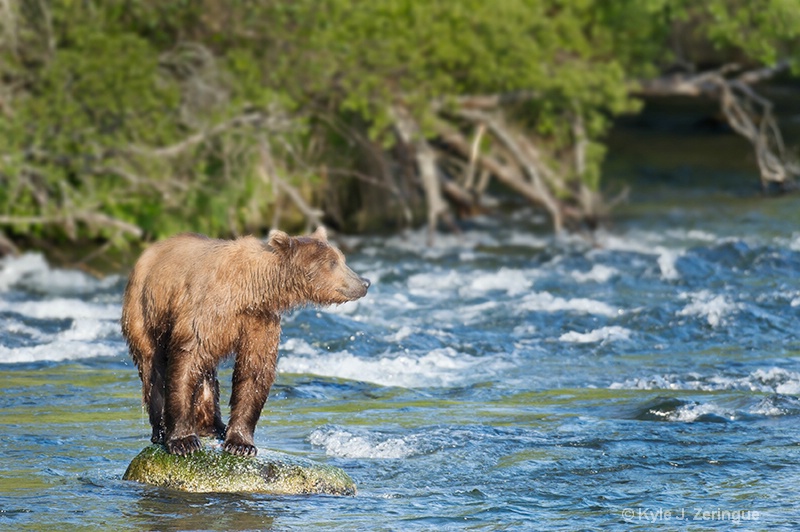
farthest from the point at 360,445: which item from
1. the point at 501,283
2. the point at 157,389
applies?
the point at 501,283

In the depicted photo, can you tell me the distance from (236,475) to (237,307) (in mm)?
881

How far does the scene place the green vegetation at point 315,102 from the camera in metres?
16.2

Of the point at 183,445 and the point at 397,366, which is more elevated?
the point at 183,445

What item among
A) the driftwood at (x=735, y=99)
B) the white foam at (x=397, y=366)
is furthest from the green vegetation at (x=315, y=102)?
the white foam at (x=397, y=366)

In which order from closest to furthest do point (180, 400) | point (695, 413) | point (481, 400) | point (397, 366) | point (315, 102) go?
point (180, 400), point (695, 413), point (481, 400), point (397, 366), point (315, 102)

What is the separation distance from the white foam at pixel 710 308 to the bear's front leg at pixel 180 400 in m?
6.84

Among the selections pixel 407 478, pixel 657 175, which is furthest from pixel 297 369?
pixel 657 175

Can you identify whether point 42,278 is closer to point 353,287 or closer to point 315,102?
point 315,102

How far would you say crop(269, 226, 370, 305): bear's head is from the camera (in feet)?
22.4

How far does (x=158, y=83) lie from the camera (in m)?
17.1

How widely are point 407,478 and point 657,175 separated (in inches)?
819

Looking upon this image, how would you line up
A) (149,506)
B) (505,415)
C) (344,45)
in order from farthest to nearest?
(344,45) < (505,415) < (149,506)

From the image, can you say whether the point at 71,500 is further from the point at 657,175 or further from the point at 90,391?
the point at 657,175

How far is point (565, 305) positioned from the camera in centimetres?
1351
